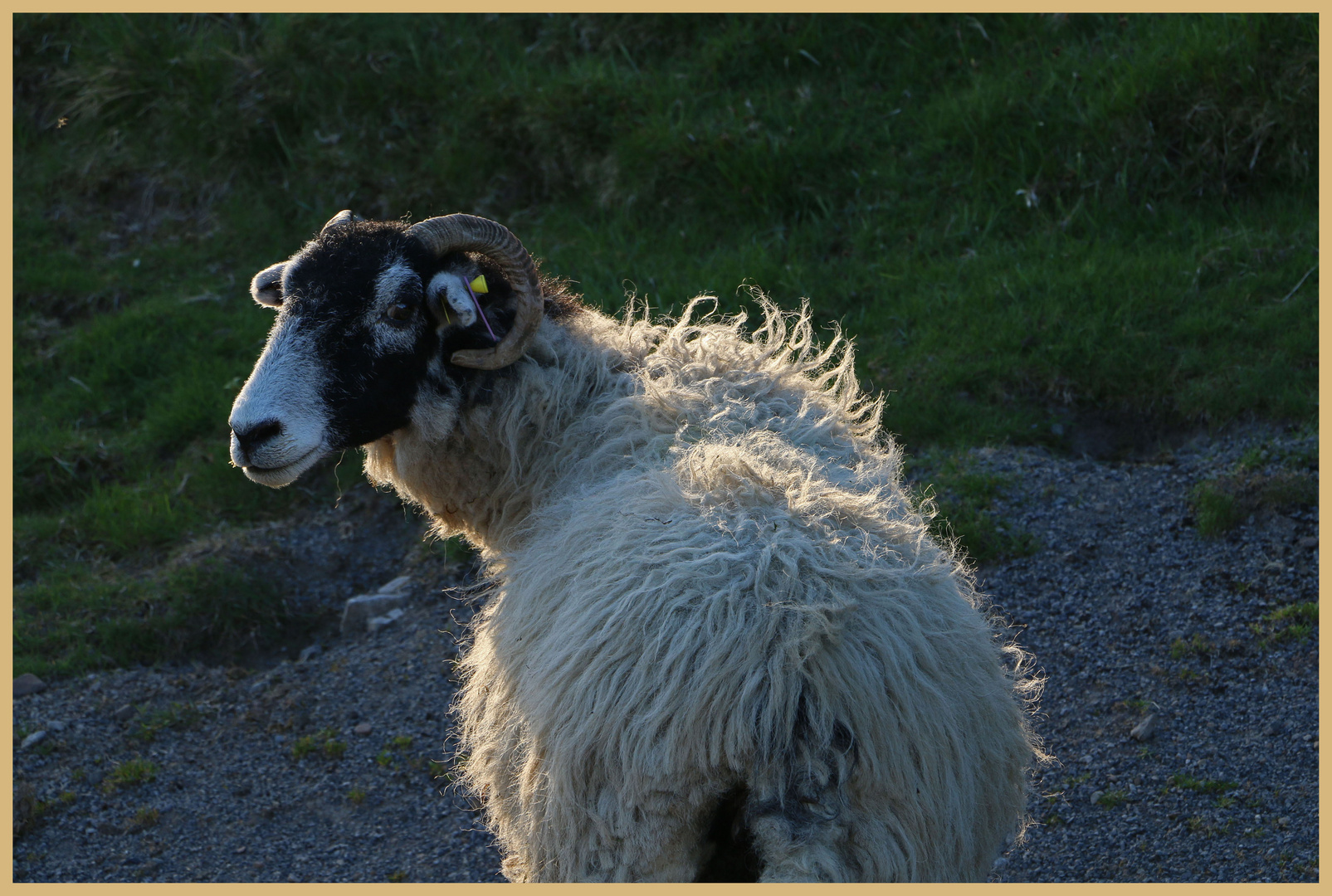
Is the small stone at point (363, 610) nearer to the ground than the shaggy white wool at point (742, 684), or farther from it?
nearer to the ground

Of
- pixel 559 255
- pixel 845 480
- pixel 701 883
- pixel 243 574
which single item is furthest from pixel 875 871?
pixel 559 255

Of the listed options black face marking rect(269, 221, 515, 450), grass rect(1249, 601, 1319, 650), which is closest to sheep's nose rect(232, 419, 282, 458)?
black face marking rect(269, 221, 515, 450)

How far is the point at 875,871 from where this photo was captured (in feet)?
9.26

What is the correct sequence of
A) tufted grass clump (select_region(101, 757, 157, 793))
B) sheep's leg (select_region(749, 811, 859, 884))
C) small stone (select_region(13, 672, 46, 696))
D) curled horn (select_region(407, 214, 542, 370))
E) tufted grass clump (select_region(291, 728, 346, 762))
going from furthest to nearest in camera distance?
small stone (select_region(13, 672, 46, 696)), tufted grass clump (select_region(291, 728, 346, 762)), tufted grass clump (select_region(101, 757, 157, 793)), curled horn (select_region(407, 214, 542, 370)), sheep's leg (select_region(749, 811, 859, 884))

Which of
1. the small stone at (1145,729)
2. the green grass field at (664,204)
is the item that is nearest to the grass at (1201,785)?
the small stone at (1145,729)

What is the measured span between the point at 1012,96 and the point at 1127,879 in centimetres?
556

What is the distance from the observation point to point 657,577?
3027mm

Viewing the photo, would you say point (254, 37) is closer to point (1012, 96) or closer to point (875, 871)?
point (1012, 96)

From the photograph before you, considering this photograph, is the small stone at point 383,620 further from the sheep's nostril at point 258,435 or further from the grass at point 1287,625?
the grass at point 1287,625

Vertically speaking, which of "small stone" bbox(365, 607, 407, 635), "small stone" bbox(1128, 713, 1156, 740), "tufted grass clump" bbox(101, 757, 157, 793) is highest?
"small stone" bbox(1128, 713, 1156, 740)

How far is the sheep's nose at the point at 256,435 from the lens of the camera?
3.74m

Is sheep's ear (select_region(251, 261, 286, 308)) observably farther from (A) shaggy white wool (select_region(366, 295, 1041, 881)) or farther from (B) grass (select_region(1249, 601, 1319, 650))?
(B) grass (select_region(1249, 601, 1319, 650))

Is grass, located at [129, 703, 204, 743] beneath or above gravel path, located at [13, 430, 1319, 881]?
beneath

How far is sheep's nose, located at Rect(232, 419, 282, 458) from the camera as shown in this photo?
374cm
